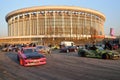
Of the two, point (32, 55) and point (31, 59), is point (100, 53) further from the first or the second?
point (31, 59)

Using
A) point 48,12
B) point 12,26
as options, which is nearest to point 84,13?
point 48,12

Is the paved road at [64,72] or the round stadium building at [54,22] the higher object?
the round stadium building at [54,22]

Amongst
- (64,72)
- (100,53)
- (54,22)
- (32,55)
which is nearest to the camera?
(64,72)

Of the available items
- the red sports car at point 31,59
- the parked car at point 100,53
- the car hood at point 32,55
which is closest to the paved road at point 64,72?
the red sports car at point 31,59

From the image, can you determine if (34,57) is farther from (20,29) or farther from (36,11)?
(20,29)

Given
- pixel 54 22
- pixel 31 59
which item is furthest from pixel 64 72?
pixel 54 22

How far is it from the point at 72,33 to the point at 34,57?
99.5m

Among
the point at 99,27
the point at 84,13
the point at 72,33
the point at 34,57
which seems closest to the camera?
the point at 34,57

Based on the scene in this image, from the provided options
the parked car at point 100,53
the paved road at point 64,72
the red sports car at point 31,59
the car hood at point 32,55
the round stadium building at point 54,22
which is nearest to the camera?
the paved road at point 64,72

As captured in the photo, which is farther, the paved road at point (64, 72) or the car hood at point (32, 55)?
the car hood at point (32, 55)

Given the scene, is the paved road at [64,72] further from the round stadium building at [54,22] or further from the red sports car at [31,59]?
the round stadium building at [54,22]

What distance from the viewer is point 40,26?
400 ft

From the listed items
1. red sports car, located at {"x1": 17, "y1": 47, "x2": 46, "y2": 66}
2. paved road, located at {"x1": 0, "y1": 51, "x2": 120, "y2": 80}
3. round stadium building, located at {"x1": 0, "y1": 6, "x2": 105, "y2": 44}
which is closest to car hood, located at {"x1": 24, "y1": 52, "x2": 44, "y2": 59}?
red sports car, located at {"x1": 17, "y1": 47, "x2": 46, "y2": 66}

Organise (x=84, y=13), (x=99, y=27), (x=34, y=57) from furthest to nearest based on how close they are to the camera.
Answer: (x=99, y=27) → (x=84, y=13) → (x=34, y=57)
